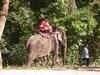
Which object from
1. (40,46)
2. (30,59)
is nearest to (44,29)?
(40,46)

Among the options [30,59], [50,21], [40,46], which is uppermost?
[50,21]

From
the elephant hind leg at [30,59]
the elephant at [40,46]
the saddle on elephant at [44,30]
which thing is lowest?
the elephant hind leg at [30,59]

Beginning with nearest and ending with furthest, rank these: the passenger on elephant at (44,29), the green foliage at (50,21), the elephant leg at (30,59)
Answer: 1. the elephant leg at (30,59)
2. the passenger on elephant at (44,29)
3. the green foliage at (50,21)

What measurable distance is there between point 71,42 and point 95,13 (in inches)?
82.9

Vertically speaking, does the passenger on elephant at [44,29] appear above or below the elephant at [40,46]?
above

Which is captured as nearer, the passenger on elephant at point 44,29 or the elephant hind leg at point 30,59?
the elephant hind leg at point 30,59

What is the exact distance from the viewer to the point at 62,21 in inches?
863

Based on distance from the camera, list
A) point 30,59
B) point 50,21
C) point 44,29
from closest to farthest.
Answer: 1. point 30,59
2. point 44,29
3. point 50,21

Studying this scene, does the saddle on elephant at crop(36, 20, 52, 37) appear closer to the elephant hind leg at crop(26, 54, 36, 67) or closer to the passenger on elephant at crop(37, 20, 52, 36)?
the passenger on elephant at crop(37, 20, 52, 36)

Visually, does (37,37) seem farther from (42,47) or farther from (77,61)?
(77,61)

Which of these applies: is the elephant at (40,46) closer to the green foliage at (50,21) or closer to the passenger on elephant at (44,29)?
the passenger on elephant at (44,29)

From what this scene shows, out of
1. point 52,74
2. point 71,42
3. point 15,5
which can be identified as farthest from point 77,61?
point 52,74

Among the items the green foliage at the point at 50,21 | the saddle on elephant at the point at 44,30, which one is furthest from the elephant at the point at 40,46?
the green foliage at the point at 50,21

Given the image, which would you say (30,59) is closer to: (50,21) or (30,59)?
(30,59)
